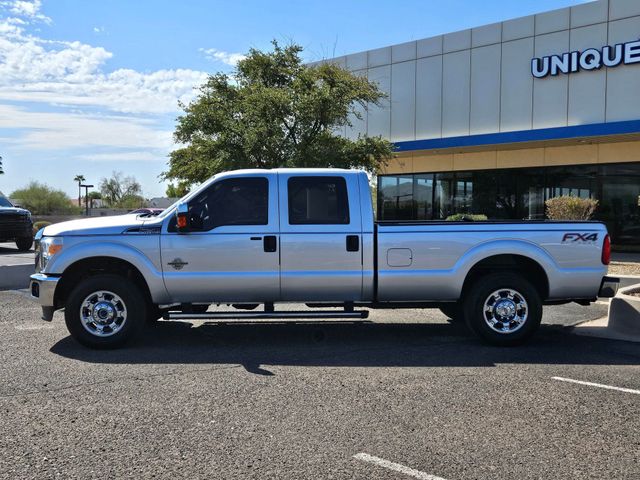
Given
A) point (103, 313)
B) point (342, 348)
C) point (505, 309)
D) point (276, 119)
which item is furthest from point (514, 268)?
point (276, 119)

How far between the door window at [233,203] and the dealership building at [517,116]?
1374 cm

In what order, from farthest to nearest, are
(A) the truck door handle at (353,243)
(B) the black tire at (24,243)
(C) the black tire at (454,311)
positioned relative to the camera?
(B) the black tire at (24,243), (C) the black tire at (454,311), (A) the truck door handle at (353,243)

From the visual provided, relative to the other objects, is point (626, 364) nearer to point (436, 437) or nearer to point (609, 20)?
point (436, 437)

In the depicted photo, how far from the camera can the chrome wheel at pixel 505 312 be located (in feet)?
23.9

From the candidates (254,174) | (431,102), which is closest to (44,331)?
(254,174)

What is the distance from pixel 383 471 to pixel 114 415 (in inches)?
90.4

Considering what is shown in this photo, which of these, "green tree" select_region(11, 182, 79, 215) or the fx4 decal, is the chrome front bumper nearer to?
the fx4 decal

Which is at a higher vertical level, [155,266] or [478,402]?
[155,266]

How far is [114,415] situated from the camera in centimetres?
484

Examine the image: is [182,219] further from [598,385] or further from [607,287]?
[607,287]

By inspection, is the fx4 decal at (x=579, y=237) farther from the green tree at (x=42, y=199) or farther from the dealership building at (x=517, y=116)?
the green tree at (x=42, y=199)

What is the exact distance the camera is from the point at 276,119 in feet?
65.8

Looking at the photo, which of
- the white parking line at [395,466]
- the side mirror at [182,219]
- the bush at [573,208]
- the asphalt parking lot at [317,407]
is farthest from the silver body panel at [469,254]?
the bush at [573,208]

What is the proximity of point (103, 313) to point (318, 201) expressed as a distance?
113 inches
